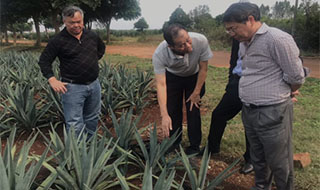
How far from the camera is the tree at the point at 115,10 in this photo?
25.0 meters

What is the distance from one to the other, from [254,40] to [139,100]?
243cm

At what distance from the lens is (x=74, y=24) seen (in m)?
2.36

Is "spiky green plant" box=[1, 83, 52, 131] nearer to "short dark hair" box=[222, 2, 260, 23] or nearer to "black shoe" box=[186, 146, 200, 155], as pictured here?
"black shoe" box=[186, 146, 200, 155]

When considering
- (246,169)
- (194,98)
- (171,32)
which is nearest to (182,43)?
(171,32)

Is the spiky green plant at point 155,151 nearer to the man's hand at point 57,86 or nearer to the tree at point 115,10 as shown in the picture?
the man's hand at point 57,86

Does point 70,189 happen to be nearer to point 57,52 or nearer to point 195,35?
point 57,52

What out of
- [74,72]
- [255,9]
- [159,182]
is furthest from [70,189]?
[255,9]

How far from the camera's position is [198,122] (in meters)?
2.70

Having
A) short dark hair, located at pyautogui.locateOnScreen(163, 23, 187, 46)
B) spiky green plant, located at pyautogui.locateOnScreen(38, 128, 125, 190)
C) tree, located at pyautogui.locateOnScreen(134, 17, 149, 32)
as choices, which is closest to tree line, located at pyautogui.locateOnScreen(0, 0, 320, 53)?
short dark hair, located at pyautogui.locateOnScreen(163, 23, 187, 46)

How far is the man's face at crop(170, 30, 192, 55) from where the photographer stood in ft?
6.52

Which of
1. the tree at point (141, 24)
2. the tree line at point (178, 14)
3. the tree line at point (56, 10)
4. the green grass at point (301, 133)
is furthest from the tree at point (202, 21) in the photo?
the tree at point (141, 24)

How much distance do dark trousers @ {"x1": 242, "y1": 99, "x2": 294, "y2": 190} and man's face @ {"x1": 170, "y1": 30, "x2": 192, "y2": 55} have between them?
0.65m

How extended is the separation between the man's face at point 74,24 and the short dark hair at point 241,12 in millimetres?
1323

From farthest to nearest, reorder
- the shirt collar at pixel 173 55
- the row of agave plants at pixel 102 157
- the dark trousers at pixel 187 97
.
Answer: the dark trousers at pixel 187 97 < the shirt collar at pixel 173 55 < the row of agave plants at pixel 102 157
